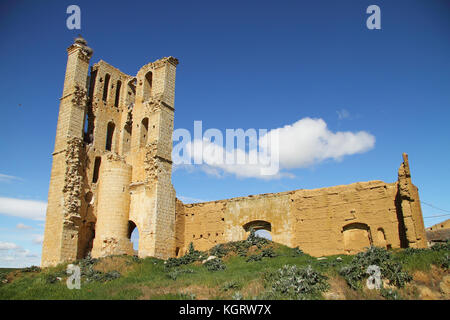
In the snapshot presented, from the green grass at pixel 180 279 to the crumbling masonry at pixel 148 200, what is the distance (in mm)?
1928

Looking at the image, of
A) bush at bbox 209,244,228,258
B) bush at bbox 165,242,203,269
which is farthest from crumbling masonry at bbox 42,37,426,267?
bush at bbox 209,244,228,258

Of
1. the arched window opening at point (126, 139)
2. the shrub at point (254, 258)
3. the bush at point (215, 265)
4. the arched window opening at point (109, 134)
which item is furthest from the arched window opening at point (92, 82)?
the shrub at point (254, 258)

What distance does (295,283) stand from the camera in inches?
440

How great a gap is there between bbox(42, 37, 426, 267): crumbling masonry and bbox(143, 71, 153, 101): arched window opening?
0.40 feet

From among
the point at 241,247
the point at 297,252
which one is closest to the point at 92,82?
the point at 241,247

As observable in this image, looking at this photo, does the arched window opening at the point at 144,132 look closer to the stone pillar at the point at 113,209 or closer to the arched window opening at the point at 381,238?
the stone pillar at the point at 113,209

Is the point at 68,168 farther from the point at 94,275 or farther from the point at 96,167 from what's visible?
the point at 94,275

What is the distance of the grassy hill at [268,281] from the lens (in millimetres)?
10664

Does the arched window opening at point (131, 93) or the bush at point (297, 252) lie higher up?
the arched window opening at point (131, 93)

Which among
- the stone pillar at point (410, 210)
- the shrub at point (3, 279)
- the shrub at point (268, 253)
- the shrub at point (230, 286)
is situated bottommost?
the shrub at point (230, 286)

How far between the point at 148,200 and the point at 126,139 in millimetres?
6575

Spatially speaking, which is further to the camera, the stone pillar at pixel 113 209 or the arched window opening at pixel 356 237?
the stone pillar at pixel 113 209

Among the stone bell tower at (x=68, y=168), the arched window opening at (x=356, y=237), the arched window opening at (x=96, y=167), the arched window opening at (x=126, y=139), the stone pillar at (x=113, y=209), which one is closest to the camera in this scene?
the arched window opening at (x=356, y=237)
